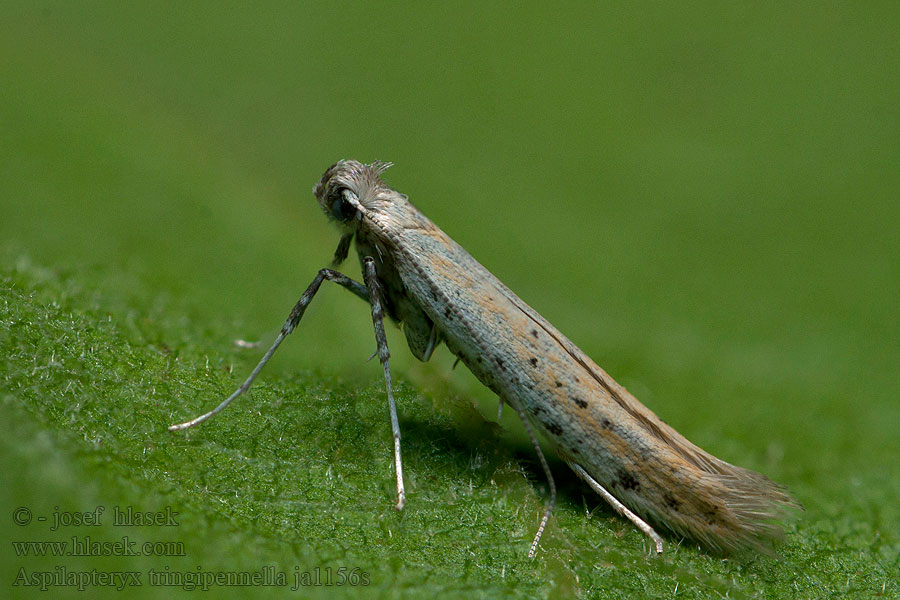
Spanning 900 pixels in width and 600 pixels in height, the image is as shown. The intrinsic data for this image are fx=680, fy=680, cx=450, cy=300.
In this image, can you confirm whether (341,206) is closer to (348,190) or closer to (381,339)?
(348,190)

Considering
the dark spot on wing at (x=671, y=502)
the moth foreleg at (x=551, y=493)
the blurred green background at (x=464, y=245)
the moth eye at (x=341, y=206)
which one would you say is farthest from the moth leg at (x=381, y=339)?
the dark spot on wing at (x=671, y=502)

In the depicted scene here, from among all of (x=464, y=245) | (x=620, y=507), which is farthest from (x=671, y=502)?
(x=464, y=245)

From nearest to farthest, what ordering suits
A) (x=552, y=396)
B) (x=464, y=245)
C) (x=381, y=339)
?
(x=552, y=396) < (x=381, y=339) < (x=464, y=245)

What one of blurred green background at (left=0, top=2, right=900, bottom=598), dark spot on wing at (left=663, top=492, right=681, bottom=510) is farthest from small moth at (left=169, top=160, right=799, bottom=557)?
blurred green background at (left=0, top=2, right=900, bottom=598)

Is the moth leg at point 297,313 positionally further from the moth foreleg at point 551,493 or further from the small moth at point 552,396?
the moth foreleg at point 551,493

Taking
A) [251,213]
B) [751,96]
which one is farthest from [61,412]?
[751,96]

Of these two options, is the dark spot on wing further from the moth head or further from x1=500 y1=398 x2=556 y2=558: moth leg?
the moth head

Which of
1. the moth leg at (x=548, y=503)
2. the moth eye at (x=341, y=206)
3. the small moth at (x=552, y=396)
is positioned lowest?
the moth leg at (x=548, y=503)
